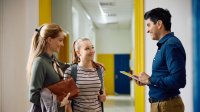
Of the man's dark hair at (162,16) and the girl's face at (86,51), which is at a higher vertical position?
the man's dark hair at (162,16)

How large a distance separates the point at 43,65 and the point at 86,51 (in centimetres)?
62

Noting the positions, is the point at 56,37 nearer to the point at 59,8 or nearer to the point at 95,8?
the point at 59,8

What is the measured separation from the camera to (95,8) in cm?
914

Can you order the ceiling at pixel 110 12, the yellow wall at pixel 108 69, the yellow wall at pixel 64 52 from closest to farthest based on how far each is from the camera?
the yellow wall at pixel 64 52
the ceiling at pixel 110 12
the yellow wall at pixel 108 69

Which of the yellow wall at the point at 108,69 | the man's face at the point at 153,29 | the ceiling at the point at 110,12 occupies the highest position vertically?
the ceiling at the point at 110,12

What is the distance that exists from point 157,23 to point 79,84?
0.91 meters

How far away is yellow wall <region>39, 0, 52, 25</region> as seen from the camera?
4.00 meters

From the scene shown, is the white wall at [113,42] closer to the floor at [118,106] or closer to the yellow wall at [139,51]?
the floor at [118,106]

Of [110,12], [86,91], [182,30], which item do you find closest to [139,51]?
[182,30]

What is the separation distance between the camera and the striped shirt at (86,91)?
2473mm

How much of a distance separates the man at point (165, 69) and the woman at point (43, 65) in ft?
2.27

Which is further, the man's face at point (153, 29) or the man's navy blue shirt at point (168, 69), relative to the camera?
the man's face at point (153, 29)

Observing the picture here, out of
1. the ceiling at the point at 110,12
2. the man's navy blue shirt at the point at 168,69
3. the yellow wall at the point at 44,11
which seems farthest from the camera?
the ceiling at the point at 110,12

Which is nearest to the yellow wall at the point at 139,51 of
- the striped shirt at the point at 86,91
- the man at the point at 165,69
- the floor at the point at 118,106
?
the striped shirt at the point at 86,91
